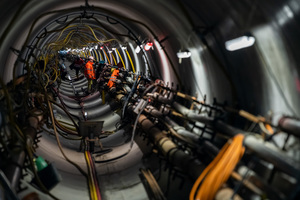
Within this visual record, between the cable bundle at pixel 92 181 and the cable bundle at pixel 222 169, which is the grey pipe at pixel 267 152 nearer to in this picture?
the cable bundle at pixel 222 169

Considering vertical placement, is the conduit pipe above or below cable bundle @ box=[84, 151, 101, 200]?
above

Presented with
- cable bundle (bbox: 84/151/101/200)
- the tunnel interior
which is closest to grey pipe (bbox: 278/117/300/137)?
the tunnel interior

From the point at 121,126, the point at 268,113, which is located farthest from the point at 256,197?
the point at 121,126

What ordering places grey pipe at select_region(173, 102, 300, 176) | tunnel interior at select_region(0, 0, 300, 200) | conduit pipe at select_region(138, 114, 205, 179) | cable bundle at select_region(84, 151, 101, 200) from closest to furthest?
grey pipe at select_region(173, 102, 300, 176) → tunnel interior at select_region(0, 0, 300, 200) → conduit pipe at select_region(138, 114, 205, 179) → cable bundle at select_region(84, 151, 101, 200)

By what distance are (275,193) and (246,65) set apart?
1.56 meters

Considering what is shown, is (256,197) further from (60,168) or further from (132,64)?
(132,64)

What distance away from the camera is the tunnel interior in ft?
8.13

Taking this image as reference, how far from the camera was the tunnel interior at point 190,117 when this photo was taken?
248 centimetres

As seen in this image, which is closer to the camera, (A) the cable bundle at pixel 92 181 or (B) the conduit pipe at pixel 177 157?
(B) the conduit pipe at pixel 177 157

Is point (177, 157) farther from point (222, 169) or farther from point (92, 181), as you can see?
point (92, 181)

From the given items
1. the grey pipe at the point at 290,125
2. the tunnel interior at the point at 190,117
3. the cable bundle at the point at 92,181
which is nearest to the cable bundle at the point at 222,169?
the tunnel interior at the point at 190,117

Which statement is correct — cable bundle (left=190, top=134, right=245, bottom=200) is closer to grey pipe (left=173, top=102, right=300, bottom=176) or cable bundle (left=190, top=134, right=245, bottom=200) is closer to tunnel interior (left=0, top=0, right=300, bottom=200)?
tunnel interior (left=0, top=0, right=300, bottom=200)

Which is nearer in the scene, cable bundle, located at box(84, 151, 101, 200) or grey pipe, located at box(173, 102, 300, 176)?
grey pipe, located at box(173, 102, 300, 176)

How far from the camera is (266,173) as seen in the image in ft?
8.97
